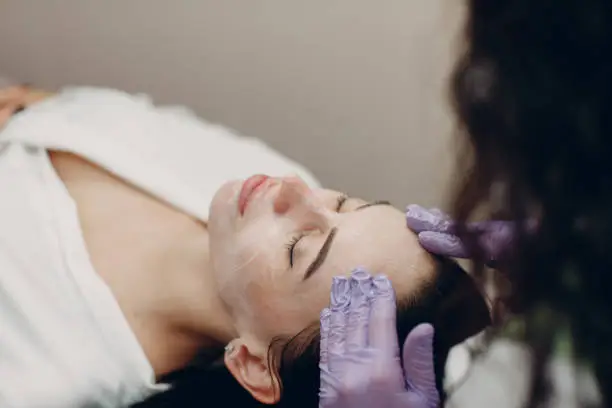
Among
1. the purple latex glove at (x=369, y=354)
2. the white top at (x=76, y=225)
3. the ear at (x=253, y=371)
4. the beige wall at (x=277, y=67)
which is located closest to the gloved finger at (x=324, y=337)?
the purple latex glove at (x=369, y=354)

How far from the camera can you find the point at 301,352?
3.02 feet

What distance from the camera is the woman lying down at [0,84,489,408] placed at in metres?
0.92

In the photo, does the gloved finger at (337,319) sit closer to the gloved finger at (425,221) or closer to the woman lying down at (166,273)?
the woman lying down at (166,273)

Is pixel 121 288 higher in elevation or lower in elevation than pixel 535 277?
lower

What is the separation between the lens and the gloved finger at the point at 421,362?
81cm

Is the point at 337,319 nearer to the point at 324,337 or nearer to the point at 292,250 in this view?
the point at 324,337

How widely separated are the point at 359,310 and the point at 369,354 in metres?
0.05

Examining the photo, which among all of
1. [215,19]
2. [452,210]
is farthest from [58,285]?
[215,19]

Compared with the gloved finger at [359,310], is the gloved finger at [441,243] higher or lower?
higher

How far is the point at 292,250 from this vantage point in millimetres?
938

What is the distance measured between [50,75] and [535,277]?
137 cm

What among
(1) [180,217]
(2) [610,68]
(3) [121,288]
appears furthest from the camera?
(1) [180,217]

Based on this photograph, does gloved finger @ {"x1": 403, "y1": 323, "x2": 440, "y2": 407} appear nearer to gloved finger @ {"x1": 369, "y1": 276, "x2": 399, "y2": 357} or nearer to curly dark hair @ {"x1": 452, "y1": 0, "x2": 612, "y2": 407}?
gloved finger @ {"x1": 369, "y1": 276, "x2": 399, "y2": 357}

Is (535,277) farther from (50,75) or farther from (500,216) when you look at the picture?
(50,75)
